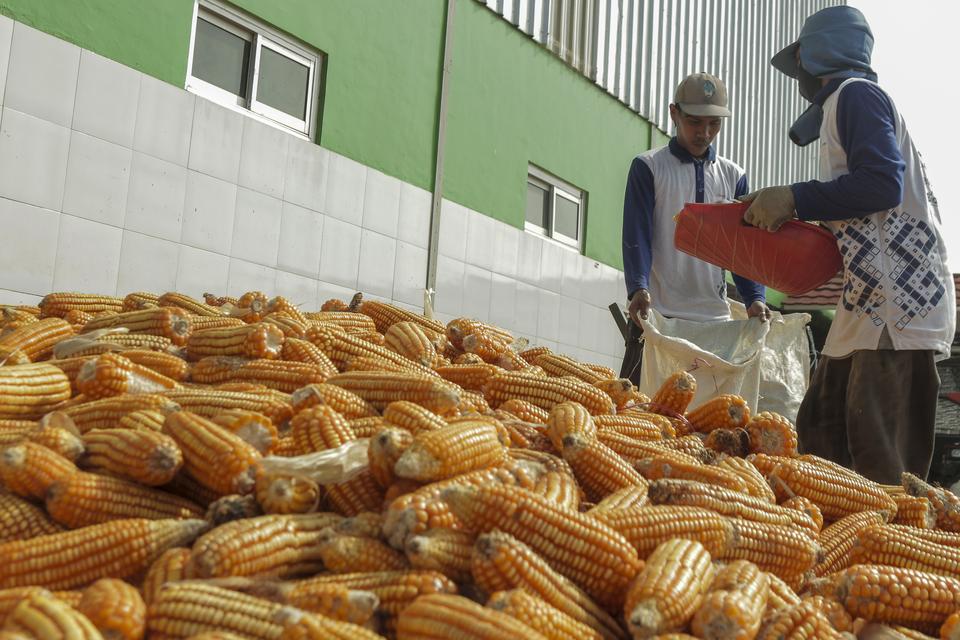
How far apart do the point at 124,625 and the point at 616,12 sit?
11.0m

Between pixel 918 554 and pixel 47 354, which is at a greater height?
pixel 47 354

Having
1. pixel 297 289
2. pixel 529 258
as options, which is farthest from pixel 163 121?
pixel 529 258

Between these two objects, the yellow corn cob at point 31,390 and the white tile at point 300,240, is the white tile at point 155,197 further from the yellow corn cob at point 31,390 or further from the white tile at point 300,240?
the yellow corn cob at point 31,390

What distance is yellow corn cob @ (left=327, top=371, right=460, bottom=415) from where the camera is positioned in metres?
3.11

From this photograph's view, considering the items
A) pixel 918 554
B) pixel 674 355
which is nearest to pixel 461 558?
pixel 918 554

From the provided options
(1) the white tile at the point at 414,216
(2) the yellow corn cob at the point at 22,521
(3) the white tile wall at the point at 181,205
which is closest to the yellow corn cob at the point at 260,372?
(2) the yellow corn cob at the point at 22,521

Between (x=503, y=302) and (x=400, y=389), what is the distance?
642 centimetres

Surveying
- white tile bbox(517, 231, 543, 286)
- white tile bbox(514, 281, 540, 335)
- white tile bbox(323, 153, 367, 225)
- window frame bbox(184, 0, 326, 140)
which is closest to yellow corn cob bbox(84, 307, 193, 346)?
window frame bbox(184, 0, 326, 140)

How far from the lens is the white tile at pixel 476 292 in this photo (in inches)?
356

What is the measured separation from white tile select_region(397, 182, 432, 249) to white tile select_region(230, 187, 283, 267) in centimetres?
144

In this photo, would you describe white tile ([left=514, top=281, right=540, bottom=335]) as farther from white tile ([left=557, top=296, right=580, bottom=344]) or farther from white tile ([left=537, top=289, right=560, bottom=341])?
white tile ([left=557, top=296, right=580, bottom=344])

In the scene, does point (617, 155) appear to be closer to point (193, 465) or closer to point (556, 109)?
point (556, 109)

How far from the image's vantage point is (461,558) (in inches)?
82.0

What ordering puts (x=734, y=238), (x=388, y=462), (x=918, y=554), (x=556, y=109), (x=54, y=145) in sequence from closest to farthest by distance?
(x=388, y=462) → (x=918, y=554) → (x=734, y=238) → (x=54, y=145) → (x=556, y=109)
